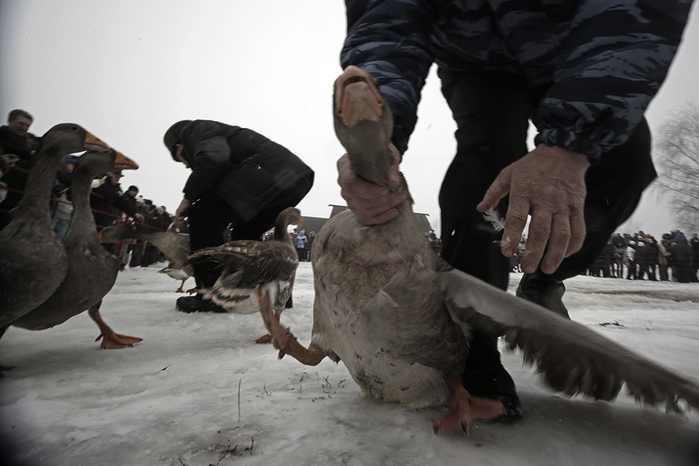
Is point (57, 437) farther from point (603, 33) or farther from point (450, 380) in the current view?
point (603, 33)

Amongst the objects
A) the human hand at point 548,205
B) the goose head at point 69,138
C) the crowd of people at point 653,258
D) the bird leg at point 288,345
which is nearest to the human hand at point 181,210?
the goose head at point 69,138

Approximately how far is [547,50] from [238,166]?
3062mm

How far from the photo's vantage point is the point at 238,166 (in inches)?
149

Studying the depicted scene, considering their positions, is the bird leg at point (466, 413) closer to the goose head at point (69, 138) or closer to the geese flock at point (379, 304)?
the geese flock at point (379, 304)

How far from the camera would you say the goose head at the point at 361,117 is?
91 cm

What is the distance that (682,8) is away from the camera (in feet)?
3.65

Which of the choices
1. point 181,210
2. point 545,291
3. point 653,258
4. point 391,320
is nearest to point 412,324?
point 391,320

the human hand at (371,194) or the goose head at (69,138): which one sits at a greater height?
the goose head at (69,138)

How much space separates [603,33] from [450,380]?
1424 millimetres

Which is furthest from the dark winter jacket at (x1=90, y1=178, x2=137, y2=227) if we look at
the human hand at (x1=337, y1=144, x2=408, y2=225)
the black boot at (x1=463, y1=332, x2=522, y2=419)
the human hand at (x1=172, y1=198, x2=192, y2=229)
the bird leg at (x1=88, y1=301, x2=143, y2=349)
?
the black boot at (x1=463, y1=332, x2=522, y2=419)

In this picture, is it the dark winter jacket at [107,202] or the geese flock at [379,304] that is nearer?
the geese flock at [379,304]

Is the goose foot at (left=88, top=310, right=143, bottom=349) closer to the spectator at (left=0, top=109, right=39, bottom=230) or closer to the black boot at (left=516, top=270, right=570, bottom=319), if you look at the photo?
the spectator at (left=0, top=109, right=39, bottom=230)

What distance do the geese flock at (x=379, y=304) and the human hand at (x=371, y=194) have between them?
5 centimetres

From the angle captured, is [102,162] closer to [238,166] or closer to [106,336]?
[238,166]
